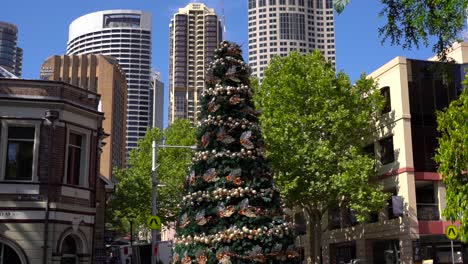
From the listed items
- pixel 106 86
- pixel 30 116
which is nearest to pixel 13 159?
pixel 30 116

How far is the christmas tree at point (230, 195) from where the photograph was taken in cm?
1255

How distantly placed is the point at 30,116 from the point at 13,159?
1.77m

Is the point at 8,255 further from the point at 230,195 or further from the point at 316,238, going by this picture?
the point at 316,238

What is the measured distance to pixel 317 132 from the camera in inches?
1462

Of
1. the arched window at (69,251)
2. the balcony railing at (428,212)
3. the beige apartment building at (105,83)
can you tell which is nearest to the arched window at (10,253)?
the arched window at (69,251)

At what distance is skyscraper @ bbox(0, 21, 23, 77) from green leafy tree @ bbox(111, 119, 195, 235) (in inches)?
4591

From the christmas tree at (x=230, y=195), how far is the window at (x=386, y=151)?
27.1 metres

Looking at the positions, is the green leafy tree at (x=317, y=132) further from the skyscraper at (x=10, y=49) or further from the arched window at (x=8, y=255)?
the skyscraper at (x=10, y=49)

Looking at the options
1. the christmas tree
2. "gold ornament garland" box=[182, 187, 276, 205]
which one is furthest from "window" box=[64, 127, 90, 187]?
"gold ornament garland" box=[182, 187, 276, 205]

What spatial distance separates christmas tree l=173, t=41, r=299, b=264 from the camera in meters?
12.5

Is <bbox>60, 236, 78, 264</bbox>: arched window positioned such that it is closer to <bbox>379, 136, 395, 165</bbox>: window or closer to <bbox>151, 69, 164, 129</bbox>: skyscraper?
<bbox>379, 136, 395, 165</bbox>: window

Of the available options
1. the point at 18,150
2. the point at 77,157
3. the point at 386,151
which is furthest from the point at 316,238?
the point at 18,150

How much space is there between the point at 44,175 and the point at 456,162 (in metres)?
15.7

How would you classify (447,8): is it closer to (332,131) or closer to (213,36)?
(332,131)
